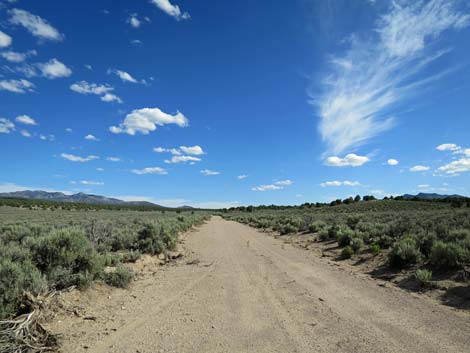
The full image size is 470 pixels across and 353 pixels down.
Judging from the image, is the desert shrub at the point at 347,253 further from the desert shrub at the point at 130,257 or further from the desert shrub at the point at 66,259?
the desert shrub at the point at 66,259

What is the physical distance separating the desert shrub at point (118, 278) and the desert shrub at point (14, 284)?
2.14 m

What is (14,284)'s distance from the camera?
18.5 ft

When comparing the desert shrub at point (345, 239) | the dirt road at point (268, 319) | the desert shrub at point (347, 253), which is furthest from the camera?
the desert shrub at point (345, 239)

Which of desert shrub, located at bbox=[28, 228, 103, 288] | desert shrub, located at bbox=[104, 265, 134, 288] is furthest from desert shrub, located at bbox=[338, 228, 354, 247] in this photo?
desert shrub, located at bbox=[28, 228, 103, 288]

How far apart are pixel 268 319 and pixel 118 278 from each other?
431cm

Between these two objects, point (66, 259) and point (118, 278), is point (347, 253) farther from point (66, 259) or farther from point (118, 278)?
point (66, 259)

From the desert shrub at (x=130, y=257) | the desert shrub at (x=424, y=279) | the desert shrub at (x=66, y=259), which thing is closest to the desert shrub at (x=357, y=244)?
the desert shrub at (x=424, y=279)

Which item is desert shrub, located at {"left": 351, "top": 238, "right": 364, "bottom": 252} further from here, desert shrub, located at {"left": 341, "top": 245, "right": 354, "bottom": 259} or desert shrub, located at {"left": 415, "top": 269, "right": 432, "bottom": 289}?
desert shrub, located at {"left": 415, "top": 269, "right": 432, "bottom": 289}

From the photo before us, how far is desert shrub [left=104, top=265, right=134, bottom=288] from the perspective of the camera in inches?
321

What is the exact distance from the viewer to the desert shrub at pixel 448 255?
29.2 feet

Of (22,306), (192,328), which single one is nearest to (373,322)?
(192,328)

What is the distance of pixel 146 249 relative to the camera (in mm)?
13312

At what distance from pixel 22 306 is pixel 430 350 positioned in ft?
21.8

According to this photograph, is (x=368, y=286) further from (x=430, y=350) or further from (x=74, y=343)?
A: (x=74, y=343)
